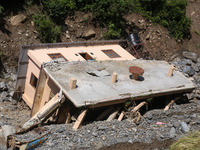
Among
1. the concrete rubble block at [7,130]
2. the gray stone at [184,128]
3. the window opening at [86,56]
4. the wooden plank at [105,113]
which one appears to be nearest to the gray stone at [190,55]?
the window opening at [86,56]

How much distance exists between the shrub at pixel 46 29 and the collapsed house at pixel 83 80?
10.6 ft

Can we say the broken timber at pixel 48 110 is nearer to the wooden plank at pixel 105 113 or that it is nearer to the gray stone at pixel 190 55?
the wooden plank at pixel 105 113

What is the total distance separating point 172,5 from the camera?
25.6m

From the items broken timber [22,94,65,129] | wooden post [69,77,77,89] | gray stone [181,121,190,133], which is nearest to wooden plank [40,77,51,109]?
broken timber [22,94,65,129]

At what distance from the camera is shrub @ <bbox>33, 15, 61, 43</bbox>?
20.0 meters

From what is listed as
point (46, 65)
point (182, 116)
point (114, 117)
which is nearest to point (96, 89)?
point (114, 117)

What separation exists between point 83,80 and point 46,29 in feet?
25.6

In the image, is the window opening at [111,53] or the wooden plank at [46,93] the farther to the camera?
the window opening at [111,53]

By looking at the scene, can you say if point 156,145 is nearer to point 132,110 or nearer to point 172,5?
point 132,110

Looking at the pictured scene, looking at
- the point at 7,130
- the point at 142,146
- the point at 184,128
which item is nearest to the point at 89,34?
the point at 7,130

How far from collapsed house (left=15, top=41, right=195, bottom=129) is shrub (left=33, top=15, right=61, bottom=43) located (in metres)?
3.23

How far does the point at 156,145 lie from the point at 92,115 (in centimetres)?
377

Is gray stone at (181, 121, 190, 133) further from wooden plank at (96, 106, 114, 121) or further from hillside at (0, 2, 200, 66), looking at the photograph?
hillside at (0, 2, 200, 66)

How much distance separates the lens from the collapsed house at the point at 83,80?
12.6 meters
